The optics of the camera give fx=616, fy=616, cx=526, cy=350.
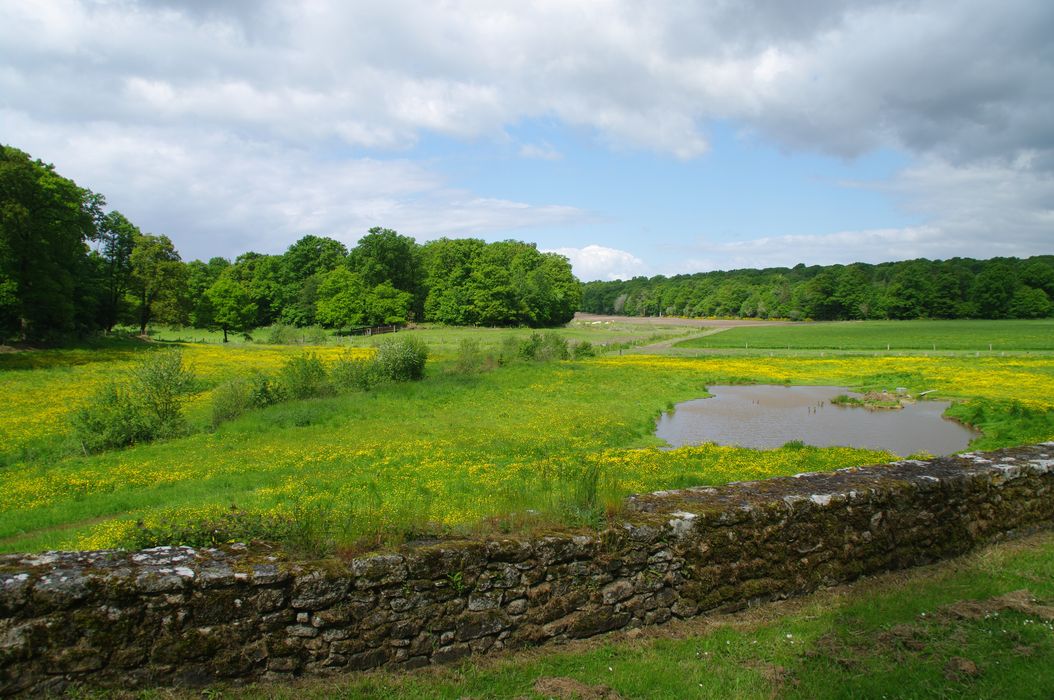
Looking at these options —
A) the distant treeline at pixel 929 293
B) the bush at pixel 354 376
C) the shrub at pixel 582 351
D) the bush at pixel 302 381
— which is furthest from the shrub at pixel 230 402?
the distant treeline at pixel 929 293

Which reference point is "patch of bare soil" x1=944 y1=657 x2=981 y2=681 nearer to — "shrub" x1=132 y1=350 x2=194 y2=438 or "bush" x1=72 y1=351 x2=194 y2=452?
"bush" x1=72 y1=351 x2=194 y2=452

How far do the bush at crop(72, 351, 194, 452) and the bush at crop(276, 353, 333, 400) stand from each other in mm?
5525

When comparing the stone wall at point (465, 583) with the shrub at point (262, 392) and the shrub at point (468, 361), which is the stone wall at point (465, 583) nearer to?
the shrub at point (262, 392)

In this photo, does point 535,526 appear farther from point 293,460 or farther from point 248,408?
point 248,408

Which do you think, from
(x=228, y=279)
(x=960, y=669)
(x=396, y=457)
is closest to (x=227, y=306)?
(x=228, y=279)

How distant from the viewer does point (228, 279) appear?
100062mm

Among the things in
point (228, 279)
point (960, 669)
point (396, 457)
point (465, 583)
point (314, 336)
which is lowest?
point (396, 457)

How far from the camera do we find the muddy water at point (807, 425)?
2358 centimetres

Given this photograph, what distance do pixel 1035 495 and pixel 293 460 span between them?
17493 millimetres

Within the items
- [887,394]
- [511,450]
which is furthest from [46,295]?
[887,394]

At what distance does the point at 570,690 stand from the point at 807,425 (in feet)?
84.4

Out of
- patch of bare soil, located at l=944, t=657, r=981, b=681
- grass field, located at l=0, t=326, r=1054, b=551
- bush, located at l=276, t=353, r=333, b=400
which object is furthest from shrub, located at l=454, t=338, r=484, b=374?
patch of bare soil, located at l=944, t=657, r=981, b=681

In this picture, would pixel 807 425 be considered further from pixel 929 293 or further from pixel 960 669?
pixel 929 293

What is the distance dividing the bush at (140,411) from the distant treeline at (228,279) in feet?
97.5
